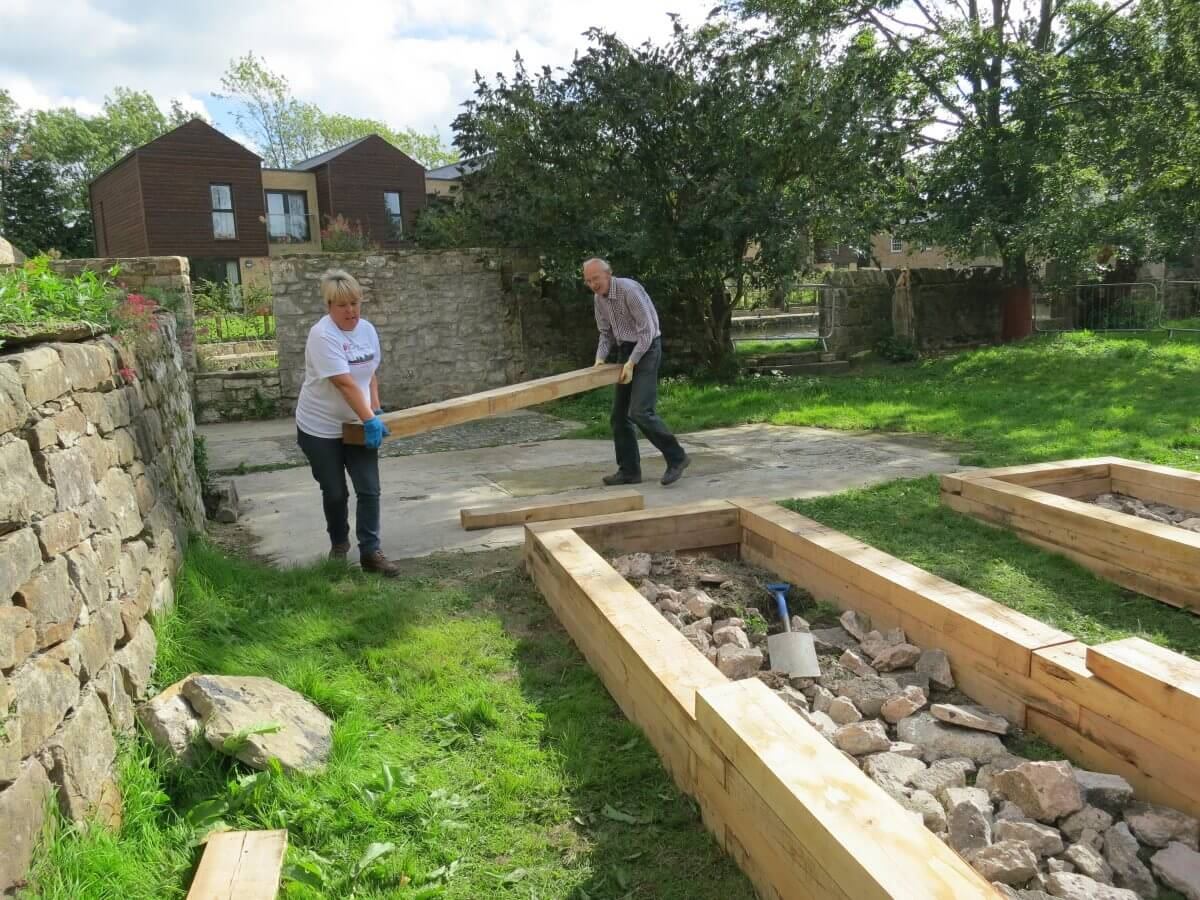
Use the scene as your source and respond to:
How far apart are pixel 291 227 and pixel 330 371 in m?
33.6

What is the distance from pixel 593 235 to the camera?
38.5 ft

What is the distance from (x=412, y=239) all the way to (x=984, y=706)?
19201 millimetres

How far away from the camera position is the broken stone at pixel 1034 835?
2.12 metres

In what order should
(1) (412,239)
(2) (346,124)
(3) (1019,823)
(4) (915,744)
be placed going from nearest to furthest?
(3) (1019,823) < (4) (915,744) < (1) (412,239) < (2) (346,124)

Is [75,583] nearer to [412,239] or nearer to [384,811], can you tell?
[384,811]

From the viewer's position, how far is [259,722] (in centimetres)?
277

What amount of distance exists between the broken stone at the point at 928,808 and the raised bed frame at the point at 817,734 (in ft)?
1.33

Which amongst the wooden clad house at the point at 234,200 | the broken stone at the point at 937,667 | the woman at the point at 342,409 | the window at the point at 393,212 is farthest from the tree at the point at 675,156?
the window at the point at 393,212

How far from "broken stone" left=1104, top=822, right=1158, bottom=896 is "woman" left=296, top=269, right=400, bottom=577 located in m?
3.46

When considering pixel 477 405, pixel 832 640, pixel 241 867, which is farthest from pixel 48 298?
pixel 832 640

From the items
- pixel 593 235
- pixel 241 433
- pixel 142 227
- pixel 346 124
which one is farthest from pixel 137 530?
pixel 346 124

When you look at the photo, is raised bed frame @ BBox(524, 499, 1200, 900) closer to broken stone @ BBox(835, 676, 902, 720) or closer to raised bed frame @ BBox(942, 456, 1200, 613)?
broken stone @ BBox(835, 676, 902, 720)

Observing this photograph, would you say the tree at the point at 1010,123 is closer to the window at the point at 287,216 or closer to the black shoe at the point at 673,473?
the black shoe at the point at 673,473

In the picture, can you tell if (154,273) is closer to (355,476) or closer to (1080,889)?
(355,476)
